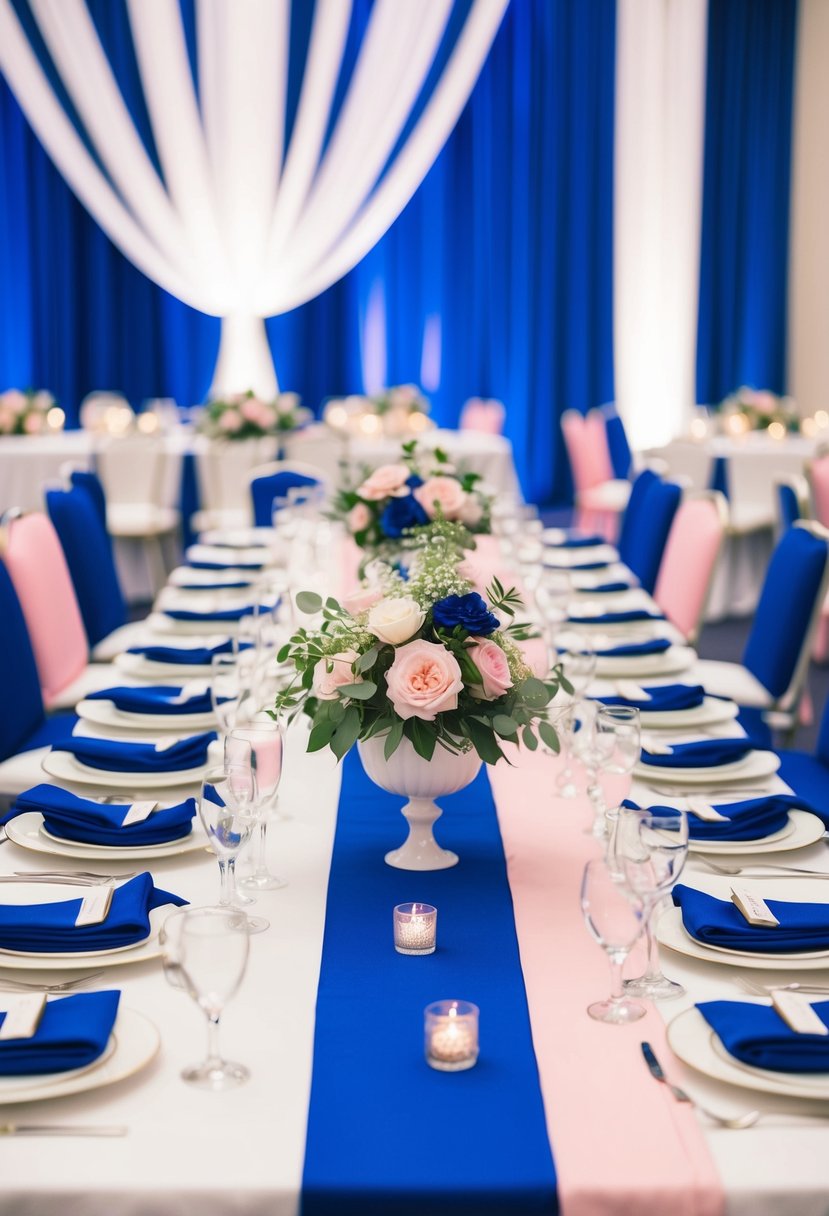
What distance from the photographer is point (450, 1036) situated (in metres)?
1.42

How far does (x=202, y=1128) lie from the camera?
1.31 metres

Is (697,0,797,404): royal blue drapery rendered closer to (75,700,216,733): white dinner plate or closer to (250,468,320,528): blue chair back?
(250,468,320,528): blue chair back

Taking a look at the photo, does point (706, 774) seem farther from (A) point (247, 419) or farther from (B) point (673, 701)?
(A) point (247, 419)

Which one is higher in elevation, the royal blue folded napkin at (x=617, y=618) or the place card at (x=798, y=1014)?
the royal blue folded napkin at (x=617, y=618)

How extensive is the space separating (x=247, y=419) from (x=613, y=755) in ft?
17.7


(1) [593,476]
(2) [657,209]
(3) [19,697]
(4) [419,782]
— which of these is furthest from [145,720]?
(2) [657,209]

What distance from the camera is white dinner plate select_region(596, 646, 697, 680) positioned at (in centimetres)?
309

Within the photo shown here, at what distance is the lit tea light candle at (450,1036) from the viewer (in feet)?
4.65

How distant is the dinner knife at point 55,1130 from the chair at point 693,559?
294 cm

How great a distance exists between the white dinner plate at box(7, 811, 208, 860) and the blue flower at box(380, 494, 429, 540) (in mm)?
1831

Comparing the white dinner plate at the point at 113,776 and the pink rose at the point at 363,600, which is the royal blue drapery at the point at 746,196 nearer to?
the white dinner plate at the point at 113,776

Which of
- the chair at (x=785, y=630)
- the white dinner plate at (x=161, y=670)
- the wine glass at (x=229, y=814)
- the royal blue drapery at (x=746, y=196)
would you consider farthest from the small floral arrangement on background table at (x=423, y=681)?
the royal blue drapery at (x=746, y=196)

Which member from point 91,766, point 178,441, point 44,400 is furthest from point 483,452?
point 91,766

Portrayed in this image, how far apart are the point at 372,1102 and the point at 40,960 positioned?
457mm
